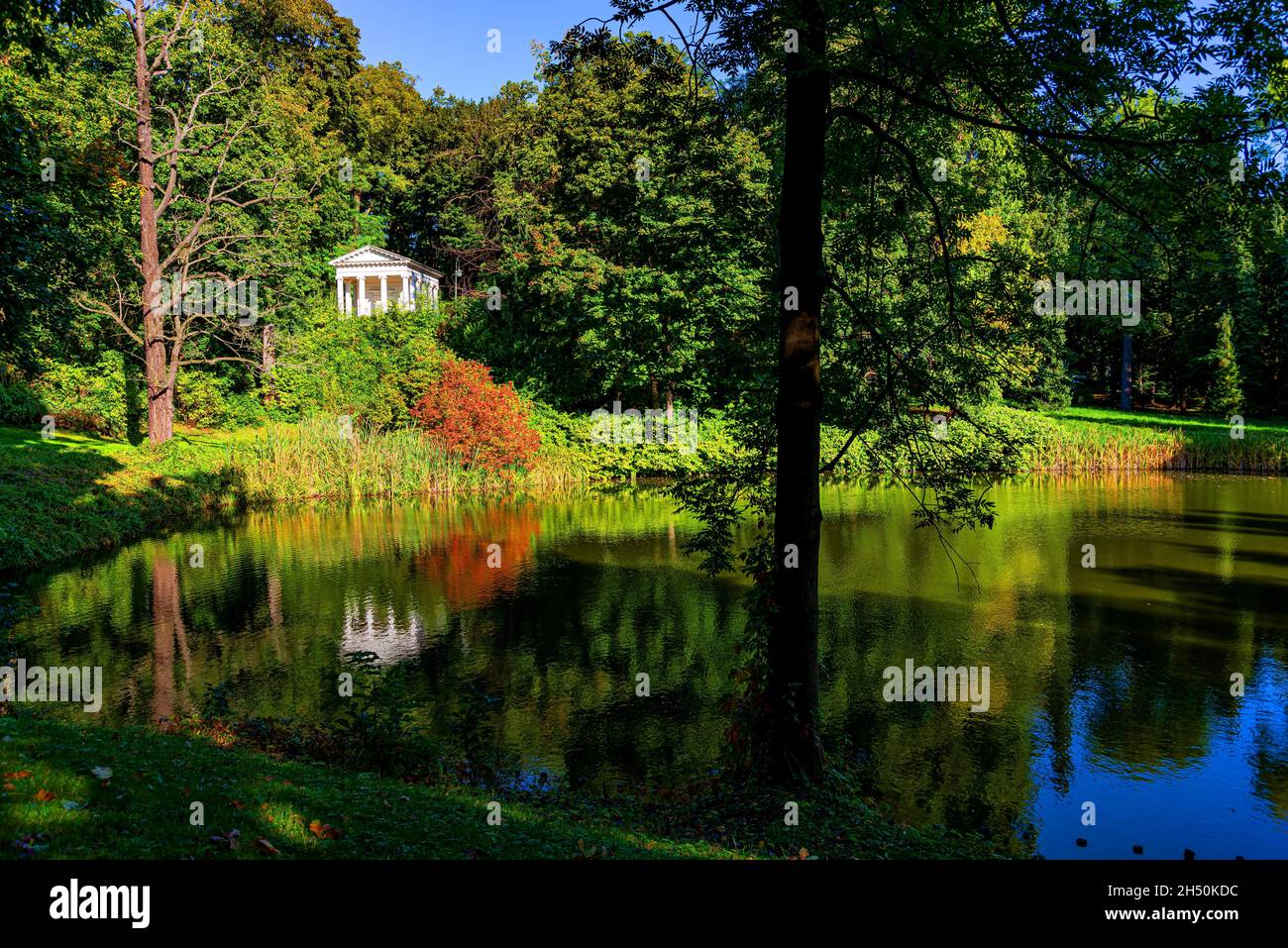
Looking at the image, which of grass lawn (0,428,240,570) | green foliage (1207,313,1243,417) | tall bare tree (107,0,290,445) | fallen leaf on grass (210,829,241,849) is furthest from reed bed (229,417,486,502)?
green foliage (1207,313,1243,417)

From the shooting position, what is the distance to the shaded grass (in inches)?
197

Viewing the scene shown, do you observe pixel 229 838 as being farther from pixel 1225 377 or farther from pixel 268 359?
pixel 1225 377

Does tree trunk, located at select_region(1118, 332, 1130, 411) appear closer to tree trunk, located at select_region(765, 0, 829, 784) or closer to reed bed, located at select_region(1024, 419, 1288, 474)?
reed bed, located at select_region(1024, 419, 1288, 474)

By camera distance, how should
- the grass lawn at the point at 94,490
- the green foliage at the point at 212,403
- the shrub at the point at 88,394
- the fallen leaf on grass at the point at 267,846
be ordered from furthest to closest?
the green foliage at the point at 212,403 → the shrub at the point at 88,394 → the grass lawn at the point at 94,490 → the fallen leaf on grass at the point at 267,846

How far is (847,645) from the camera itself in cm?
1288

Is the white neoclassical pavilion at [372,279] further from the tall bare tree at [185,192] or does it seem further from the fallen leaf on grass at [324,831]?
the fallen leaf on grass at [324,831]

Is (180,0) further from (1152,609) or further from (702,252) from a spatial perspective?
(1152,609)

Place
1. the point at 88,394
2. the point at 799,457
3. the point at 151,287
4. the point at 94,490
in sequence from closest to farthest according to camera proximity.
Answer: the point at 799,457, the point at 94,490, the point at 151,287, the point at 88,394

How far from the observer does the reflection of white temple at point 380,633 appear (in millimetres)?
12859

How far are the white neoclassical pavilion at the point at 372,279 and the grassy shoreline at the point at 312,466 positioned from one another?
12.4 metres

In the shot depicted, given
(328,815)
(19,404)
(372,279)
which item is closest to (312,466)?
(19,404)

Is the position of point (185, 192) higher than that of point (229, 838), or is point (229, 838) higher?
point (185, 192)

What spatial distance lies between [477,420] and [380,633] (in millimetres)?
17751

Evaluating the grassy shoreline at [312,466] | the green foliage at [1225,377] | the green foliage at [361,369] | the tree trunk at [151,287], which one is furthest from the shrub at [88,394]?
the green foliage at [1225,377]
